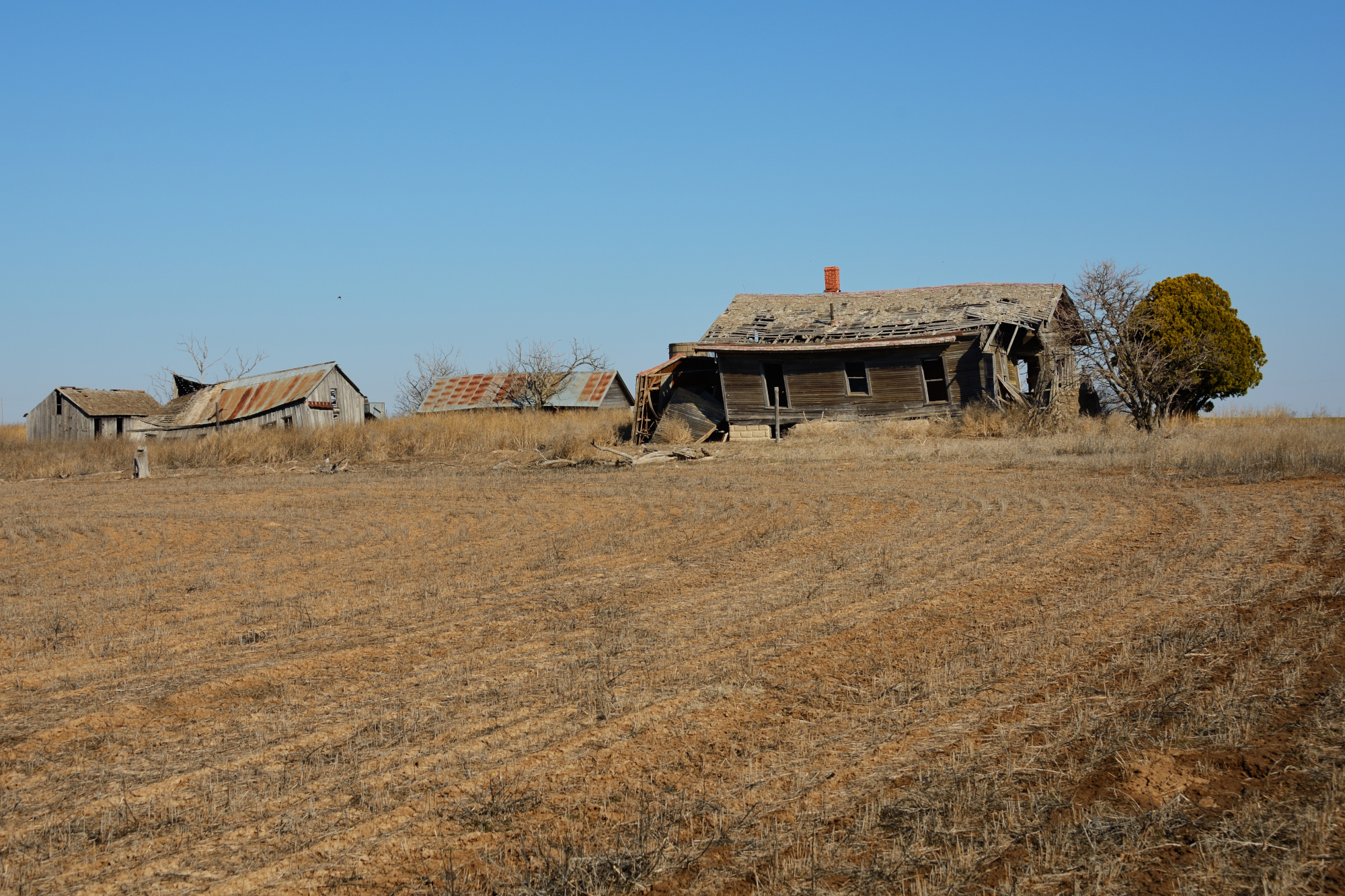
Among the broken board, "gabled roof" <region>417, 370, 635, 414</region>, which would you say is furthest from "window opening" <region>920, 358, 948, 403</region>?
"gabled roof" <region>417, 370, 635, 414</region>

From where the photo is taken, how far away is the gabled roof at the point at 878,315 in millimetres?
26969

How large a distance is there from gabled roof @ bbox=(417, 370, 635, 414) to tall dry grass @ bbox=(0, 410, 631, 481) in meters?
15.3

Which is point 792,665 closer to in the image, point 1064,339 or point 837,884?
point 837,884

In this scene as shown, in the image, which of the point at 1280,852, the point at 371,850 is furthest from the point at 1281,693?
the point at 371,850

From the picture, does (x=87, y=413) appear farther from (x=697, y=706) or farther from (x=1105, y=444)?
(x=697, y=706)

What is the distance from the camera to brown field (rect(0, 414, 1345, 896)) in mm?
3502

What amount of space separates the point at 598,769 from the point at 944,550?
18.9 feet

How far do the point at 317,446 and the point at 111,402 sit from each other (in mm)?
24721

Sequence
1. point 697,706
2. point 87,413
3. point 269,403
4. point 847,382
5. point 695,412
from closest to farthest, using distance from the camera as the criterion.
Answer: point 697,706, point 847,382, point 695,412, point 269,403, point 87,413

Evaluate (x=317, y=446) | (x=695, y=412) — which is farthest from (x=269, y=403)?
(x=695, y=412)

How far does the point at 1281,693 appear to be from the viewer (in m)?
4.88

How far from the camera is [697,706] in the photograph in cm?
511

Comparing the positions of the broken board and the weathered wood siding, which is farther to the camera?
the weathered wood siding

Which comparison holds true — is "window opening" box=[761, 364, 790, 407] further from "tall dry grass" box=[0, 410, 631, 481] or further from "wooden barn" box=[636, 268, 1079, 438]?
"tall dry grass" box=[0, 410, 631, 481]
